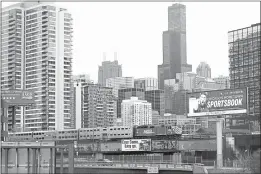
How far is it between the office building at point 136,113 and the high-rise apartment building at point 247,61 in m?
57.3

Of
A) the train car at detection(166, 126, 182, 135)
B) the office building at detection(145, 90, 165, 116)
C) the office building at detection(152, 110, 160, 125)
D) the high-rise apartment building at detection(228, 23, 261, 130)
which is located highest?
the high-rise apartment building at detection(228, 23, 261, 130)

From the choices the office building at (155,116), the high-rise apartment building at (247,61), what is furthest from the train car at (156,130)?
the office building at (155,116)

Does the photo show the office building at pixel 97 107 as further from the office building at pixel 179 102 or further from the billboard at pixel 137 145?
the billboard at pixel 137 145

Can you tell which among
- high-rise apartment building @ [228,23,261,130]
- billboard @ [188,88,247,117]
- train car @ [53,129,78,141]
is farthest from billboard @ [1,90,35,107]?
high-rise apartment building @ [228,23,261,130]

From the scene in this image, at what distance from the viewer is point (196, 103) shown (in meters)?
50.0

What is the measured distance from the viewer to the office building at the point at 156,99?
6142 inches

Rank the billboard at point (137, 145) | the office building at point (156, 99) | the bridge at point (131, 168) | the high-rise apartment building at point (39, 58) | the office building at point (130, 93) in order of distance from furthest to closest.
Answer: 1. the office building at point (130, 93)
2. the office building at point (156, 99)
3. the high-rise apartment building at point (39, 58)
4. the billboard at point (137, 145)
5. the bridge at point (131, 168)

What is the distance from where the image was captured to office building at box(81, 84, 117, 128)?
467 ft

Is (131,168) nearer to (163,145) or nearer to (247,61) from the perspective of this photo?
(163,145)

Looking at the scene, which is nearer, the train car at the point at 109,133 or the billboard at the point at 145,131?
the billboard at the point at 145,131

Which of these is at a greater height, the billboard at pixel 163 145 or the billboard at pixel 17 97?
the billboard at pixel 17 97

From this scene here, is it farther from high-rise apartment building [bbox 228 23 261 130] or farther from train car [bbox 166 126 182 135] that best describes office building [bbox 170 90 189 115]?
train car [bbox 166 126 182 135]

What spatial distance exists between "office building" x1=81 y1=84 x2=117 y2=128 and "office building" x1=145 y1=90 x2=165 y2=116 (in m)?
10.5

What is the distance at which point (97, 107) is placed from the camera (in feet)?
479
